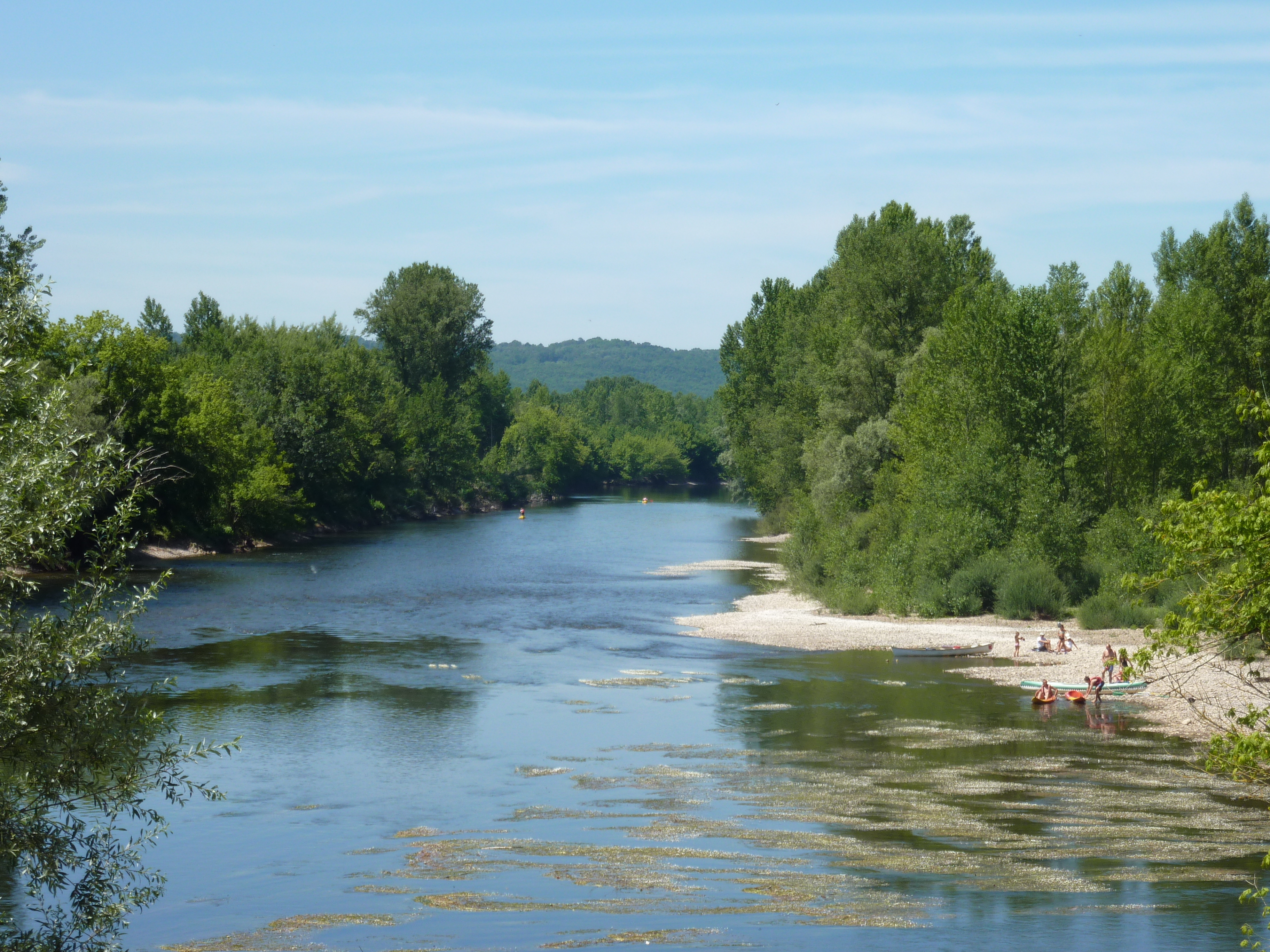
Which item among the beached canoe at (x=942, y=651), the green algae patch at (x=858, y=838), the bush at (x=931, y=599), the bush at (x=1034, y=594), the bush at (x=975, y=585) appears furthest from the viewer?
the bush at (x=931, y=599)

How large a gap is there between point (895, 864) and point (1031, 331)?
1636 inches

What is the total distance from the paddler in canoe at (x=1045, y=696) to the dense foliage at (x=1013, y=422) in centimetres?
1407

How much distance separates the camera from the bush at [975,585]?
55188 mm

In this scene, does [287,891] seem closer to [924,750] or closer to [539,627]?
[924,750]

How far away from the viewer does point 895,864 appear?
23062 millimetres

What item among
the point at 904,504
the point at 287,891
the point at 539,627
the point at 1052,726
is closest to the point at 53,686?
the point at 287,891

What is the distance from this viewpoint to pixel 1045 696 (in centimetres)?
3797

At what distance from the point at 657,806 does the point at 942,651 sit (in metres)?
23.0

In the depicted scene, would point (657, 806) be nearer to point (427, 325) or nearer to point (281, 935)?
point (281, 935)

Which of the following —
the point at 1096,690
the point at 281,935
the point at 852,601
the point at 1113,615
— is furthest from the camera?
the point at 852,601

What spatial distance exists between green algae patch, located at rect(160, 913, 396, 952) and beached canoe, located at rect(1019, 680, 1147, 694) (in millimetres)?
26574

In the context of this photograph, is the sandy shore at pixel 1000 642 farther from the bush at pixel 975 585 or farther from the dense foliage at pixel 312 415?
the dense foliage at pixel 312 415

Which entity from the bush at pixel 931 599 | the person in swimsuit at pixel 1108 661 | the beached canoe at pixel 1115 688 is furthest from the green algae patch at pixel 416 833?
the bush at pixel 931 599

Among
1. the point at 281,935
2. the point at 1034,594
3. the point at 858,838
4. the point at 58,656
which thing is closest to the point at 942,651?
the point at 1034,594
